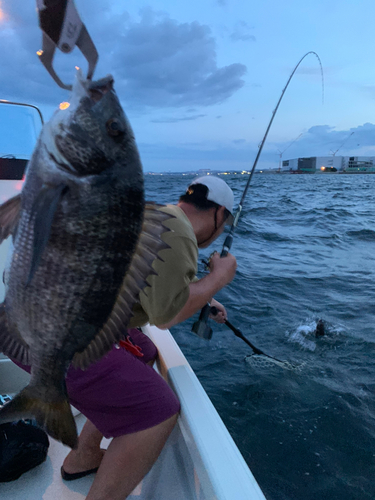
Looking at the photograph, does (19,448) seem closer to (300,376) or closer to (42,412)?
(42,412)

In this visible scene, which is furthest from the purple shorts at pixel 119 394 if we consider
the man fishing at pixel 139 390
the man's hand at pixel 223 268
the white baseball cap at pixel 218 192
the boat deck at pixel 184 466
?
the white baseball cap at pixel 218 192

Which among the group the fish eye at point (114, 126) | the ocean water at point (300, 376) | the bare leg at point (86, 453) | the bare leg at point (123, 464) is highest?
the fish eye at point (114, 126)

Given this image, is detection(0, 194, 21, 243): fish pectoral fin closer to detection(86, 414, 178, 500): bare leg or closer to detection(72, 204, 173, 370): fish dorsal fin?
detection(72, 204, 173, 370): fish dorsal fin

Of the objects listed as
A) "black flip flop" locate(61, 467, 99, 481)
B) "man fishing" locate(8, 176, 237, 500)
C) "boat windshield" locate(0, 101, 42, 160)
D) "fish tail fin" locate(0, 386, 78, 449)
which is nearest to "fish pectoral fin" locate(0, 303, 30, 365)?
"fish tail fin" locate(0, 386, 78, 449)

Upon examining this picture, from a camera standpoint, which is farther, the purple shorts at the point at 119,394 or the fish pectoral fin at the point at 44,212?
the purple shorts at the point at 119,394

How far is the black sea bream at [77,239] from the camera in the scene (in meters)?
1.18

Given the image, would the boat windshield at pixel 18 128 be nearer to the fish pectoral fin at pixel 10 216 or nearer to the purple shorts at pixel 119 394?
the purple shorts at pixel 119 394

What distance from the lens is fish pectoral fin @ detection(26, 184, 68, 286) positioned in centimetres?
116

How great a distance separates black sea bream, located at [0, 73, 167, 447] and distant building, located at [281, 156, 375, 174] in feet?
482

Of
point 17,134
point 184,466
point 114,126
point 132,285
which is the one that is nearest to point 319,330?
point 184,466

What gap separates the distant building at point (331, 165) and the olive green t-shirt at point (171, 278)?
146415 mm

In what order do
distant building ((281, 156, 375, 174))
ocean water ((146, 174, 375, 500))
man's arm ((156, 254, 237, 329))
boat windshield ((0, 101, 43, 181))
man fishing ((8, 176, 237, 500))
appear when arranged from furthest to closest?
distant building ((281, 156, 375, 174)) < ocean water ((146, 174, 375, 500)) < boat windshield ((0, 101, 43, 181)) < man's arm ((156, 254, 237, 329)) < man fishing ((8, 176, 237, 500))

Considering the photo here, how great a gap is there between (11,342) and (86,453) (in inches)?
60.2

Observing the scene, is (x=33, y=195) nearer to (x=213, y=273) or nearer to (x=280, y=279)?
(x=213, y=273)
